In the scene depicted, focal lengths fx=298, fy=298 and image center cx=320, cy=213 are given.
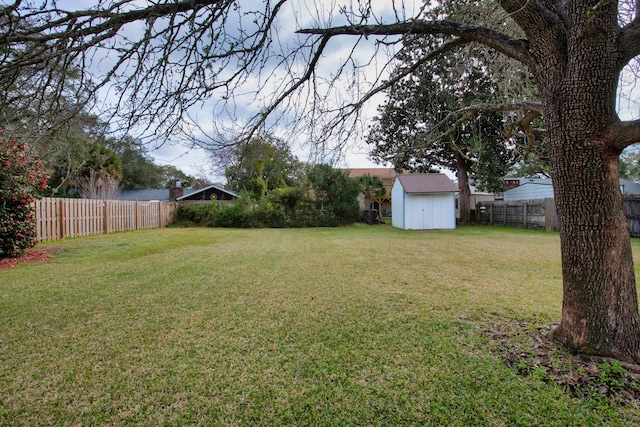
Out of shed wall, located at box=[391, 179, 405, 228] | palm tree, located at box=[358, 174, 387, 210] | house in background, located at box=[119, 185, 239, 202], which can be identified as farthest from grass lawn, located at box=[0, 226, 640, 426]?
house in background, located at box=[119, 185, 239, 202]

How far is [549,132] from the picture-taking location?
2.38 meters

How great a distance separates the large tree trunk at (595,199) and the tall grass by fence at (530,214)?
10.4m

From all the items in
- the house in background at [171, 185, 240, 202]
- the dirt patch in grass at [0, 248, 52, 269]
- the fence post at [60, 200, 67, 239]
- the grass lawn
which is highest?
the house in background at [171, 185, 240, 202]

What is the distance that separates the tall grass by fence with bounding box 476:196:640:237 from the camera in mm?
10688

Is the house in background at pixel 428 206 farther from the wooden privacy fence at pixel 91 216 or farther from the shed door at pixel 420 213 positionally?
the wooden privacy fence at pixel 91 216

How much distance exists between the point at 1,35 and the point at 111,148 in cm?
95

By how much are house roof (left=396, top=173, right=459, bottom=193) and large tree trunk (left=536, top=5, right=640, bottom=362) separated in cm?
1298

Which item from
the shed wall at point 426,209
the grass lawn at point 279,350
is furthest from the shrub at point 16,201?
the shed wall at point 426,209

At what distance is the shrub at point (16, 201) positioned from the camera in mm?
6309

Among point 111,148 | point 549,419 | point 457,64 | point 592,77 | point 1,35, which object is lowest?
point 549,419

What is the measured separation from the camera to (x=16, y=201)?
6.66 meters

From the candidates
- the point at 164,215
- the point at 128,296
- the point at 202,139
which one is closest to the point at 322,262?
the point at 128,296

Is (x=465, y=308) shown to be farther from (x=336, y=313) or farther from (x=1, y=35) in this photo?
(x=1, y=35)

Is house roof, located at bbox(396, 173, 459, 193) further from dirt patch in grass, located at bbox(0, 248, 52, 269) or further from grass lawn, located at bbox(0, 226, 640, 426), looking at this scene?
dirt patch in grass, located at bbox(0, 248, 52, 269)
